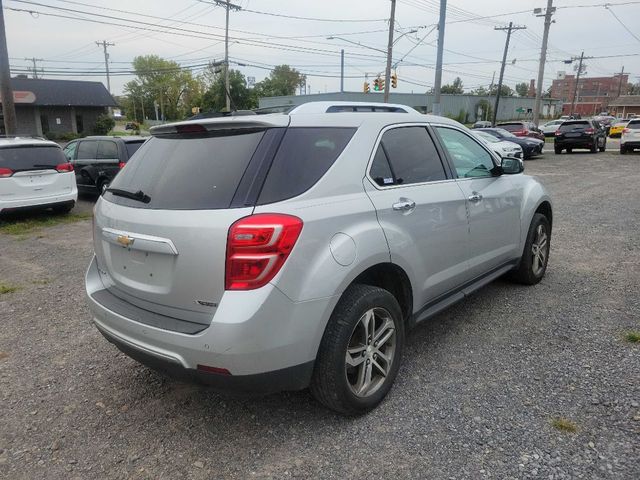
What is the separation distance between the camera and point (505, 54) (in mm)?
44406

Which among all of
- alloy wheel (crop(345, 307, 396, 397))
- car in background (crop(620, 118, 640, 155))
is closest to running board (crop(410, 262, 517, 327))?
alloy wheel (crop(345, 307, 396, 397))

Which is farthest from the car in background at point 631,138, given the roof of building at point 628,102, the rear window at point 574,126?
the roof of building at point 628,102

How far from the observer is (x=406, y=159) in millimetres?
3314

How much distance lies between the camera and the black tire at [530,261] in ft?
15.8

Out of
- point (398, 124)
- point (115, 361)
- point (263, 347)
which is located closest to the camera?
point (263, 347)

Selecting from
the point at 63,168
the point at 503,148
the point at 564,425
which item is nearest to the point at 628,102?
the point at 503,148

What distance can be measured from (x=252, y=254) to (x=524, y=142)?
22.1 meters

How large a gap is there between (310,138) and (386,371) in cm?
146

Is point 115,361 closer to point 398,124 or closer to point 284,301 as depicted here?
point 284,301

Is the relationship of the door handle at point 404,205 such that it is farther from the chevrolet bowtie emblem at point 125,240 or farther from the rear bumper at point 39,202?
the rear bumper at point 39,202

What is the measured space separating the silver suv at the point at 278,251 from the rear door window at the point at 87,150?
892cm

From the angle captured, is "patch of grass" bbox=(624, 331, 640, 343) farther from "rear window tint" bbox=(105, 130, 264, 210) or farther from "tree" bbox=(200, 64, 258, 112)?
"tree" bbox=(200, 64, 258, 112)

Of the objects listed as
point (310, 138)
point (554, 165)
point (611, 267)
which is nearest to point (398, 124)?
point (310, 138)

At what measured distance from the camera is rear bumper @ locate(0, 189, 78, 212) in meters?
8.57
